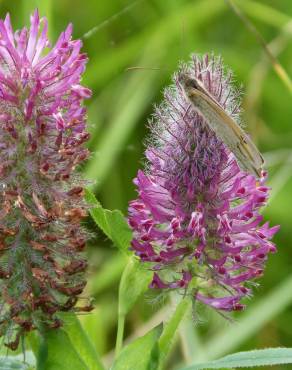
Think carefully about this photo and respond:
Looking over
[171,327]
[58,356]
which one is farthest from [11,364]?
[171,327]

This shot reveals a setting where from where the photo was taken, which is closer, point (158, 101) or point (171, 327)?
point (171, 327)

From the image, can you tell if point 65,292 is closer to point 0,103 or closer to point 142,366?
point 142,366

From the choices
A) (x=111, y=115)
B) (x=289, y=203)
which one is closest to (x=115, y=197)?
(x=111, y=115)

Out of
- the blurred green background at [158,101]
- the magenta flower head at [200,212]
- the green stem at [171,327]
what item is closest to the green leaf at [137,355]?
the green stem at [171,327]

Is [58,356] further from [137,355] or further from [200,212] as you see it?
[200,212]

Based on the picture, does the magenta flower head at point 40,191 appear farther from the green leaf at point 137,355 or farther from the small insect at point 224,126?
the small insect at point 224,126

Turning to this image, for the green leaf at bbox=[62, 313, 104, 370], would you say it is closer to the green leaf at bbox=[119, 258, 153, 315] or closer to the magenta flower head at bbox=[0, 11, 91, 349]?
the magenta flower head at bbox=[0, 11, 91, 349]
